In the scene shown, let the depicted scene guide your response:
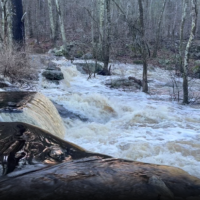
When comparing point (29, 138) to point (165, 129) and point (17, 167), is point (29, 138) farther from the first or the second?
point (165, 129)

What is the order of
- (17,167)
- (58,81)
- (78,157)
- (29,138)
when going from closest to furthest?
(17,167)
(78,157)
(29,138)
(58,81)

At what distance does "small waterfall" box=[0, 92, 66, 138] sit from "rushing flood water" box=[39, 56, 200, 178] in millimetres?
338

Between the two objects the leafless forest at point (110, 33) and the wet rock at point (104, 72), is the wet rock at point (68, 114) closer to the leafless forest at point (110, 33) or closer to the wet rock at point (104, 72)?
the leafless forest at point (110, 33)

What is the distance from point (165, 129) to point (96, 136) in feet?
5.89

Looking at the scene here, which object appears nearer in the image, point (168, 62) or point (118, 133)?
point (118, 133)

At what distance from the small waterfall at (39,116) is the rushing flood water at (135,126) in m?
0.34

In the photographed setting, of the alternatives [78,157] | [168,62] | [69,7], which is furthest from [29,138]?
[69,7]

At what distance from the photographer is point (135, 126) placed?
6691 mm

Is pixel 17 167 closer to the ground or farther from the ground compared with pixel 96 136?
farther from the ground

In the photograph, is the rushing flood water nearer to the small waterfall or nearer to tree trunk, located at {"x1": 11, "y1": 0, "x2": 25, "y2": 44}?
the small waterfall

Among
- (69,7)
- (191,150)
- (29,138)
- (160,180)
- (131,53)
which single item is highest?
(69,7)

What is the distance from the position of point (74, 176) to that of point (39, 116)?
8.93ft

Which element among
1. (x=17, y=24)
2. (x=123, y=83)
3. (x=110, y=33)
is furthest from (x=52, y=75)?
(x=110, y=33)

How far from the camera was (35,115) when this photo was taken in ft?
17.5
